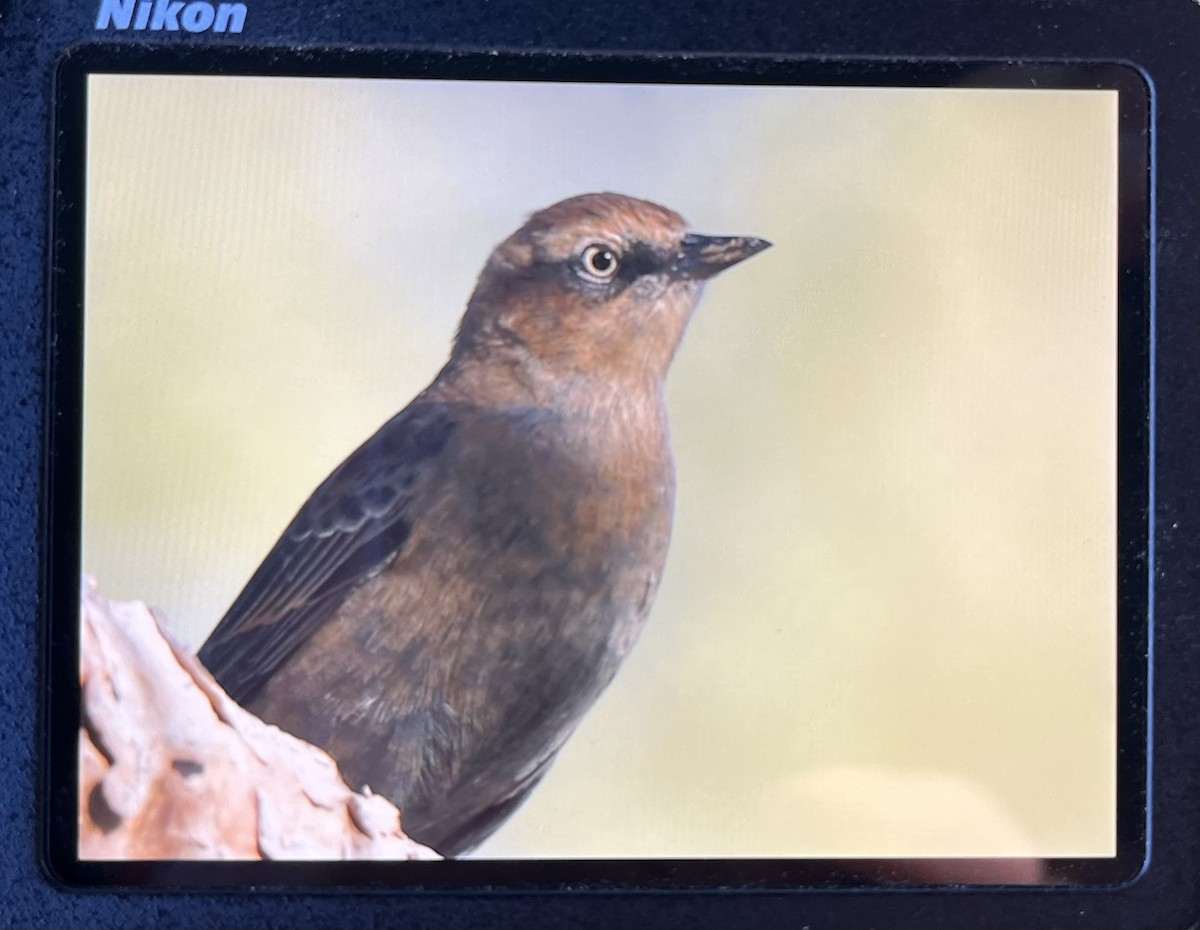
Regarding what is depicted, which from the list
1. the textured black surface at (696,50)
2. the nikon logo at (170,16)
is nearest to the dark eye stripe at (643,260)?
the textured black surface at (696,50)

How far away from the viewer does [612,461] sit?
1.73ft

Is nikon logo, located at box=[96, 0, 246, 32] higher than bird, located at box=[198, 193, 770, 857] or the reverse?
higher

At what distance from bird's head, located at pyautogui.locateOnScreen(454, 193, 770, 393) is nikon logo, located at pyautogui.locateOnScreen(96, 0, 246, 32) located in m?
0.21

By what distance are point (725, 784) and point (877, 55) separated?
1.45 feet

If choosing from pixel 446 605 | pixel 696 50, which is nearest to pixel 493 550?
pixel 446 605

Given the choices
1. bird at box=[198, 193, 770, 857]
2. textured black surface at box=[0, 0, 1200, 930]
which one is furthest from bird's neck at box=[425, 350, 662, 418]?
textured black surface at box=[0, 0, 1200, 930]

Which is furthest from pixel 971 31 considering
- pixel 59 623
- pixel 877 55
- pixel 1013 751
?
pixel 59 623

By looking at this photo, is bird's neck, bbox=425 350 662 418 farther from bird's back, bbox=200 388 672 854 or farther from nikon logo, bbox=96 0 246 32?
nikon logo, bbox=96 0 246 32

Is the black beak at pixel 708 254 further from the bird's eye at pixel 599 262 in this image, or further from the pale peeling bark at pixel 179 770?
the pale peeling bark at pixel 179 770

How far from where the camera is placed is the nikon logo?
539 mm

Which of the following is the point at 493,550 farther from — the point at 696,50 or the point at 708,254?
the point at 696,50

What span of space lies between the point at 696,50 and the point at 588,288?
159 millimetres

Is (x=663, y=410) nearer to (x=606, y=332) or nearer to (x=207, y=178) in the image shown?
(x=606, y=332)

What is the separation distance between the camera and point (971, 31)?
1.81ft
